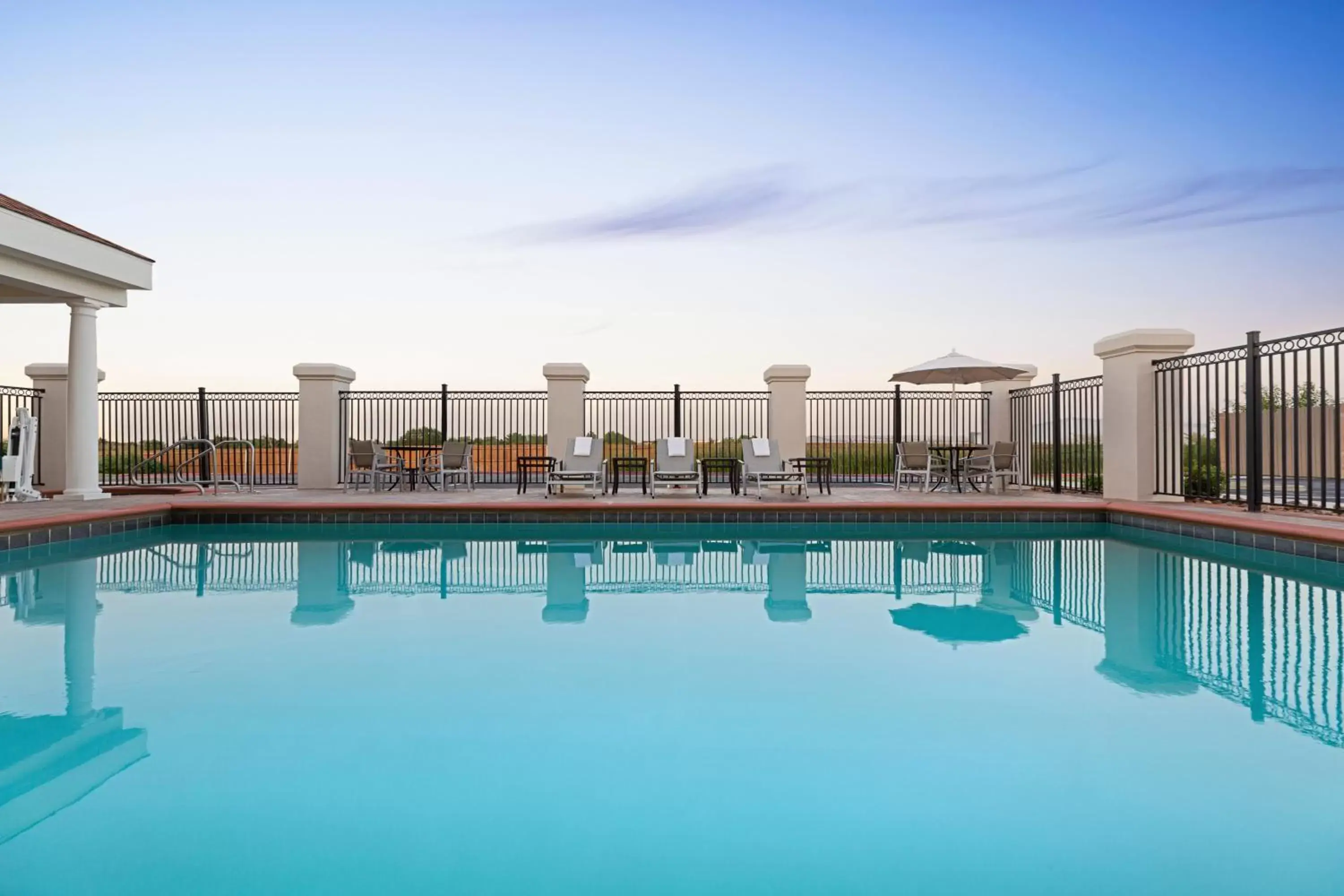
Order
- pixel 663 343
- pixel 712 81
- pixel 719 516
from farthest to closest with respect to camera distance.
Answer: pixel 663 343, pixel 712 81, pixel 719 516

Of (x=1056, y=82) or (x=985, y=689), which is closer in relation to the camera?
(x=985, y=689)

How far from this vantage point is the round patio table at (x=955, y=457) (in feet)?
37.3

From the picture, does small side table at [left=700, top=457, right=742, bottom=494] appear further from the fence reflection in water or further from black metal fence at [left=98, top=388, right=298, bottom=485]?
black metal fence at [left=98, top=388, right=298, bottom=485]

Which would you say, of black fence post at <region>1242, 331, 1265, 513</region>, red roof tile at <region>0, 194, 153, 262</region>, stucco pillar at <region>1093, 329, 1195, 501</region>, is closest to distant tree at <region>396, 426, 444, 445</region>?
red roof tile at <region>0, 194, 153, 262</region>

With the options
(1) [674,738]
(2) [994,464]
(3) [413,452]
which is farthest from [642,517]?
(1) [674,738]

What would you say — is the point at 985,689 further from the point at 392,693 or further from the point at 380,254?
the point at 380,254

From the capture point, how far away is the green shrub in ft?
30.3

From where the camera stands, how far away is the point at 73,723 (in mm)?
2912

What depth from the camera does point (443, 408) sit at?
44.7ft

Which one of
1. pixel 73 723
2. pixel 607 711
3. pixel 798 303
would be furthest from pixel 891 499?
pixel 73 723

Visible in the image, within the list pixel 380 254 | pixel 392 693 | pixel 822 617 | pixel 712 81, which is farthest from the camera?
pixel 380 254

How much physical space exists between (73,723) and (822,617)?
145 inches

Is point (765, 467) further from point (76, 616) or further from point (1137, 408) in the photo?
point (76, 616)

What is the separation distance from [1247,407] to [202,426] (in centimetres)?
1552
